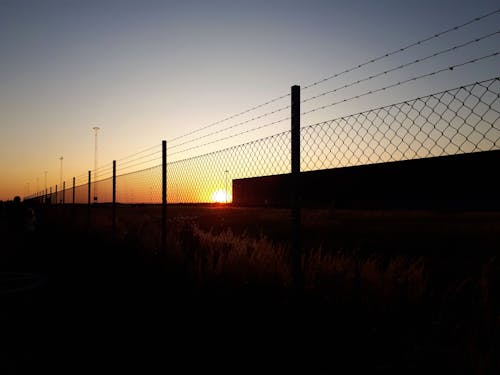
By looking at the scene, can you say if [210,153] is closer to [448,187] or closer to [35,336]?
[35,336]

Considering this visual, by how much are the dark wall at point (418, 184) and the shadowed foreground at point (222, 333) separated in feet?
3.34

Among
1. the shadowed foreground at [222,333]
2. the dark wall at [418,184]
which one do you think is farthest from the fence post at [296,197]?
the shadowed foreground at [222,333]

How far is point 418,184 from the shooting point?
3176 mm

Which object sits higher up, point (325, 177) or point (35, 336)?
point (325, 177)

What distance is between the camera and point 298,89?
4199 millimetres

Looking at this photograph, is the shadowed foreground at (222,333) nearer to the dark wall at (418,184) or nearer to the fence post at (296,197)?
the fence post at (296,197)

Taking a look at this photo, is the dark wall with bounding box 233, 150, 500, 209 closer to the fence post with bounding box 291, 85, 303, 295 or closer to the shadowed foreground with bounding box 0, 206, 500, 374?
the fence post with bounding box 291, 85, 303, 295

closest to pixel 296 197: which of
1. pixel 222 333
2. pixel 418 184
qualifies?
pixel 418 184

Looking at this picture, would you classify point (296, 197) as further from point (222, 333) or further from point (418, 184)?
point (222, 333)

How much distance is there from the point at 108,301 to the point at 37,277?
104 inches

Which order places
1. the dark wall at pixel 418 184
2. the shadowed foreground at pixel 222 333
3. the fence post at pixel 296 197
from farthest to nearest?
the fence post at pixel 296 197 < the shadowed foreground at pixel 222 333 < the dark wall at pixel 418 184

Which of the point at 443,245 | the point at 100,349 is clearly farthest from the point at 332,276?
the point at 443,245

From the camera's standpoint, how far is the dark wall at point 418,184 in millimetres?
2812

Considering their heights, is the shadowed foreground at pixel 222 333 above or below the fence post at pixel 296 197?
below
